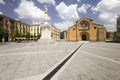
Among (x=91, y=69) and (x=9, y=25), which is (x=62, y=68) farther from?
(x=9, y=25)

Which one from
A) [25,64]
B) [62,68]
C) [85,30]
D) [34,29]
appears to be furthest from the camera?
[34,29]

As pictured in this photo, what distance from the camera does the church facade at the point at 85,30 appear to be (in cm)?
6166

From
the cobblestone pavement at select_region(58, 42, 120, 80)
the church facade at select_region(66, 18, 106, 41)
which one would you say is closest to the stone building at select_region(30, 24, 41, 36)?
the church facade at select_region(66, 18, 106, 41)

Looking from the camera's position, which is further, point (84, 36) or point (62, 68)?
point (84, 36)

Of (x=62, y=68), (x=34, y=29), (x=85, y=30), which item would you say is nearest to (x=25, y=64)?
(x=62, y=68)

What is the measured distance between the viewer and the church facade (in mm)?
61656

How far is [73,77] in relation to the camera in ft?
16.4

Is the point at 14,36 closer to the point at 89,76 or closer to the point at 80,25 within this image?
the point at 80,25

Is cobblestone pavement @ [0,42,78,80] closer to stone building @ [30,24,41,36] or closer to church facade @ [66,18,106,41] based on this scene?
church facade @ [66,18,106,41]

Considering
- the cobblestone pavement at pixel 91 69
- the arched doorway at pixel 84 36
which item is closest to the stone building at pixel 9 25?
the arched doorway at pixel 84 36

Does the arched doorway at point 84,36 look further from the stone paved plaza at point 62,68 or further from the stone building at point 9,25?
the stone paved plaza at point 62,68

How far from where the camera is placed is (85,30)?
62.2m

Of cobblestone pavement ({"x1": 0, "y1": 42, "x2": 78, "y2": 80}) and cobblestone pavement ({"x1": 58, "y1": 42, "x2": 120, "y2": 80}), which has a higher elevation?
cobblestone pavement ({"x1": 0, "y1": 42, "x2": 78, "y2": 80})

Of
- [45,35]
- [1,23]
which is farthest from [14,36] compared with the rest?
[45,35]
